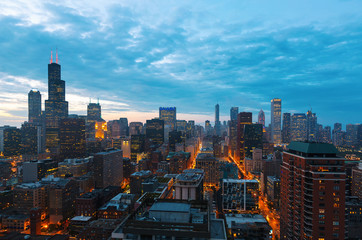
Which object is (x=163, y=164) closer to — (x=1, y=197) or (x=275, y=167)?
(x=275, y=167)

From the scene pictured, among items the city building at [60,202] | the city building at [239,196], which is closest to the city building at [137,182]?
the city building at [60,202]

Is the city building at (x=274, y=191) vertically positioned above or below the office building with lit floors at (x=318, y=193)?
below

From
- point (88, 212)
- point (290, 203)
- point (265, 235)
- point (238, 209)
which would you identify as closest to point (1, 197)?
point (88, 212)

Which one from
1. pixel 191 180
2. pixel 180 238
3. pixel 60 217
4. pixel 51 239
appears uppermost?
pixel 180 238

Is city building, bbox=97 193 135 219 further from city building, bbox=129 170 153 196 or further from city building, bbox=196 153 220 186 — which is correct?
city building, bbox=196 153 220 186

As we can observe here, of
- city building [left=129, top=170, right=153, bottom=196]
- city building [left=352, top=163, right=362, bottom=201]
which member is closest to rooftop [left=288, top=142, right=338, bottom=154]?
city building [left=352, top=163, right=362, bottom=201]

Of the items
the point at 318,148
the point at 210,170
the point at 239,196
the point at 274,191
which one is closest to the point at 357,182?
the point at 274,191

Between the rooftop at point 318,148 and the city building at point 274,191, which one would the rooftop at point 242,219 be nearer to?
the rooftop at point 318,148
